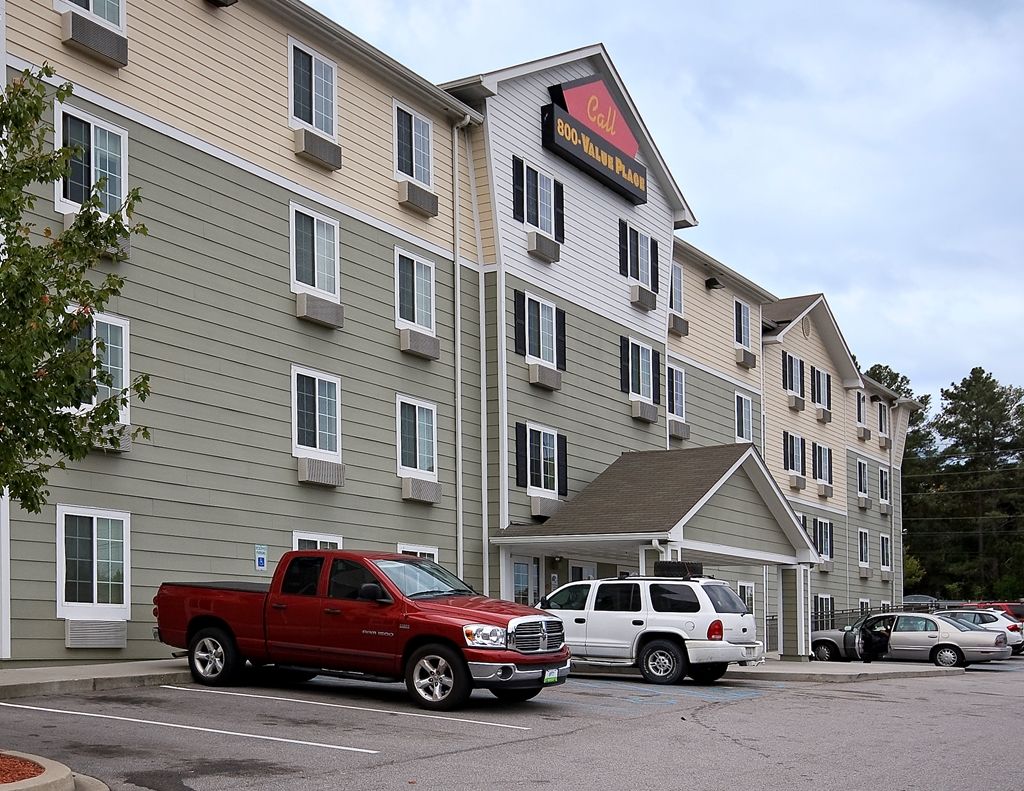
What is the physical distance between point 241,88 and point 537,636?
436 inches

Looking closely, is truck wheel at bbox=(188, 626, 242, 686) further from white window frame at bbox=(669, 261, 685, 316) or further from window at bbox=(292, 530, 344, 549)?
white window frame at bbox=(669, 261, 685, 316)

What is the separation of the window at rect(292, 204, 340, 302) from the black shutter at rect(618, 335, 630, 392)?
1037 centimetres

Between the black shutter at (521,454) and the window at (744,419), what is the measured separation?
1354 centimetres

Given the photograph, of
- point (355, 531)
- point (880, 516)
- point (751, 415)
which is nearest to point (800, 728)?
point (355, 531)

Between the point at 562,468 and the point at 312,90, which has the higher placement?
the point at 312,90

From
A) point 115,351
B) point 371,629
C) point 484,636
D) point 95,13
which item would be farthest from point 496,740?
point 95,13

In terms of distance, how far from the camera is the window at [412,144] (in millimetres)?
25609

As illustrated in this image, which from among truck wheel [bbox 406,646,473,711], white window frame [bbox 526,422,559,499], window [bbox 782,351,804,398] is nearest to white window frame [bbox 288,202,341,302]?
white window frame [bbox 526,422,559,499]

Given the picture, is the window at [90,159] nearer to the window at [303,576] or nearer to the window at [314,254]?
the window at [314,254]

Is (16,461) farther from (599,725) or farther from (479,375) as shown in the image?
(479,375)

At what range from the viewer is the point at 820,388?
48.7 m

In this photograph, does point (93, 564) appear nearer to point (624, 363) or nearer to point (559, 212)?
point (559, 212)

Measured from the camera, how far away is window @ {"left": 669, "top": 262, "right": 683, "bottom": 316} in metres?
36.6

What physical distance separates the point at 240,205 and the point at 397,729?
11030 mm
